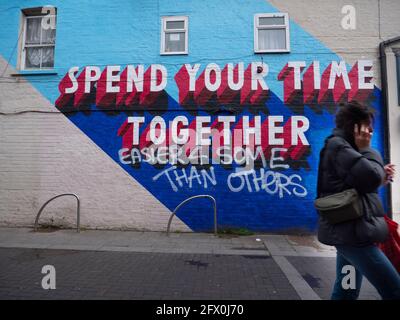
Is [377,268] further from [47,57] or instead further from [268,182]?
[47,57]

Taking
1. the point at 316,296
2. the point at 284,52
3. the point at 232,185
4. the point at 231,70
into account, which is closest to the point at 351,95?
the point at 284,52

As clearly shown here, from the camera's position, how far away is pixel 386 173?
99.7 inches

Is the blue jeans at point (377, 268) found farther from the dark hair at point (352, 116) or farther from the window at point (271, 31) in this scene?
the window at point (271, 31)

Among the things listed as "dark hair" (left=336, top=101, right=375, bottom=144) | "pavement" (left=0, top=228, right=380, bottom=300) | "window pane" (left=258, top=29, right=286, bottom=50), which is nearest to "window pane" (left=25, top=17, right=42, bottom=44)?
"pavement" (left=0, top=228, right=380, bottom=300)

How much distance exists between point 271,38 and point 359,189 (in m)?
6.65

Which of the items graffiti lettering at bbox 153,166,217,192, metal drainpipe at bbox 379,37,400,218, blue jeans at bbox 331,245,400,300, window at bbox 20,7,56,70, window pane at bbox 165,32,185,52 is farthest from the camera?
window at bbox 20,7,56,70

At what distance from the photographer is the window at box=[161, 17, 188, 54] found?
8.01 m

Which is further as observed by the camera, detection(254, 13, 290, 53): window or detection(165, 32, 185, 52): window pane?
detection(165, 32, 185, 52): window pane

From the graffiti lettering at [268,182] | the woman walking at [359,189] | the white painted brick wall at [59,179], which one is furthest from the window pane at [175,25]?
the woman walking at [359,189]

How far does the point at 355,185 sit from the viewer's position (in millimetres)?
2238

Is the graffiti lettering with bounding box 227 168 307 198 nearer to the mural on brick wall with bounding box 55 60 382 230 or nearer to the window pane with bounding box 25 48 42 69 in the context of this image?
the mural on brick wall with bounding box 55 60 382 230

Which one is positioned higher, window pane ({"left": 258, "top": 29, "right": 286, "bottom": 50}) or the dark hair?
window pane ({"left": 258, "top": 29, "right": 286, "bottom": 50})

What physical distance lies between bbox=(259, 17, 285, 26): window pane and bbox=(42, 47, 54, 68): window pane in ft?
19.2
